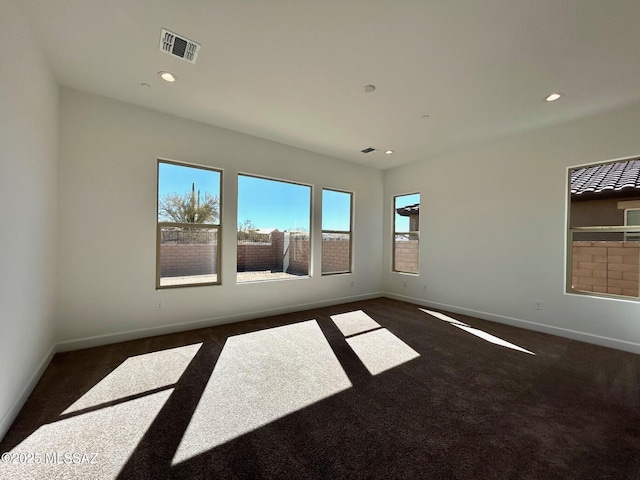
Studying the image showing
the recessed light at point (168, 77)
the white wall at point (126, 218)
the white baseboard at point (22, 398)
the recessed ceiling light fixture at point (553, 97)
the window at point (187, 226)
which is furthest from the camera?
the window at point (187, 226)

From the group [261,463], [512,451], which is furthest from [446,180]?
[261,463]

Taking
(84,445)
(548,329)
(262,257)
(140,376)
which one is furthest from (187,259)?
(548,329)

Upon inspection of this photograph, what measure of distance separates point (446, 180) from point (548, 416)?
3964 millimetres

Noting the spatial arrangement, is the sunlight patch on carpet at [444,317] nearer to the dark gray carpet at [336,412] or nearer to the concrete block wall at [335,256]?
the dark gray carpet at [336,412]

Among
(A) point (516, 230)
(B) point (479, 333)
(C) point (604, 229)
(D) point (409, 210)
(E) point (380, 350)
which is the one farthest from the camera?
(D) point (409, 210)

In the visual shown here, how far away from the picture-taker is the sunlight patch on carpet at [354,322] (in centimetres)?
390

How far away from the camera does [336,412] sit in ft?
6.73

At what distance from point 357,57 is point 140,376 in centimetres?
350

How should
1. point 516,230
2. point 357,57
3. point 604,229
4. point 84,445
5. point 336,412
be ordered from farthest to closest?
1. point 516,230
2. point 604,229
3. point 357,57
4. point 336,412
5. point 84,445

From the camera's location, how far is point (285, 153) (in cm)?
476

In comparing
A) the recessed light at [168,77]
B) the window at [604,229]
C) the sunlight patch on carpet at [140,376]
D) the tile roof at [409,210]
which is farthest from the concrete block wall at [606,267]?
the recessed light at [168,77]

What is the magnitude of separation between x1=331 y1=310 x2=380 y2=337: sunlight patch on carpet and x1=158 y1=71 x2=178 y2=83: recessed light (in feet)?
11.7

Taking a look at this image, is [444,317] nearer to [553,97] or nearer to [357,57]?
[553,97]

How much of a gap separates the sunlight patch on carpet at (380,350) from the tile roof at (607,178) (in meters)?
3.13
